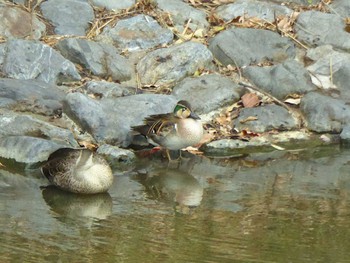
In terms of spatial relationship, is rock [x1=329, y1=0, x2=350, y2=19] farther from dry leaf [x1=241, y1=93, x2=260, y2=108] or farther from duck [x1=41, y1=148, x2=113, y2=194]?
duck [x1=41, y1=148, x2=113, y2=194]

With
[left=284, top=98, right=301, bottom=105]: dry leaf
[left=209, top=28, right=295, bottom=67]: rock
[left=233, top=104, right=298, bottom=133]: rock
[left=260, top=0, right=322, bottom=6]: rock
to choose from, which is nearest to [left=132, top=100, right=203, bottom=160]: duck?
[left=233, top=104, right=298, bottom=133]: rock

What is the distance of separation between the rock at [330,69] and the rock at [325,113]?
49cm

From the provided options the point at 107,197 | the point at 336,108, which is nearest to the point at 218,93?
the point at 336,108

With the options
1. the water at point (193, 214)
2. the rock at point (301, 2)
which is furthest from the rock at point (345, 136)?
the rock at point (301, 2)

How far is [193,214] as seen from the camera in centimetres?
789

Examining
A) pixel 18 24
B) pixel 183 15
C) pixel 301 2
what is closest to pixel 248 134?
pixel 183 15

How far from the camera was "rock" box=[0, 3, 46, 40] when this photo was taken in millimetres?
12359

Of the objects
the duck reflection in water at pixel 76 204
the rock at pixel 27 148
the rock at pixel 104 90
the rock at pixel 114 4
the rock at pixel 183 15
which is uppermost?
the duck reflection in water at pixel 76 204

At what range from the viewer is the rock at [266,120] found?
36.5ft

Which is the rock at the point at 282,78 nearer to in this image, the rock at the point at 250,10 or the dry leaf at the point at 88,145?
the rock at the point at 250,10

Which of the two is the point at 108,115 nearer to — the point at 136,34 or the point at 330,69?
the point at 136,34

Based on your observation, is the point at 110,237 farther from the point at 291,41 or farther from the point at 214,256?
the point at 291,41

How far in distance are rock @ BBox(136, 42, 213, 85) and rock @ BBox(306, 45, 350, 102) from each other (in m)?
1.47

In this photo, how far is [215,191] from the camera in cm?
881
